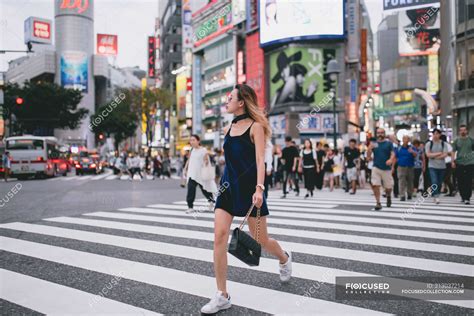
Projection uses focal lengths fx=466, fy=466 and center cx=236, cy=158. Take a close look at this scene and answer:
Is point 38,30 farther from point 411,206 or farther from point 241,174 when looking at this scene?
point 241,174

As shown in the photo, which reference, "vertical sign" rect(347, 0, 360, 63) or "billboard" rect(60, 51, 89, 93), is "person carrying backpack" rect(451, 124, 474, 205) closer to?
"vertical sign" rect(347, 0, 360, 63)

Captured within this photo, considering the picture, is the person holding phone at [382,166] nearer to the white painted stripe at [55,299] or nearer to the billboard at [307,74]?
the white painted stripe at [55,299]

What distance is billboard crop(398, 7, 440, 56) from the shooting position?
4550cm

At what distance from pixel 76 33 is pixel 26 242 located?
101m

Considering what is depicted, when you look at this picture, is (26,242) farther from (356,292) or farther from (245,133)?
(356,292)

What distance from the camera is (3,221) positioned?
28.9ft

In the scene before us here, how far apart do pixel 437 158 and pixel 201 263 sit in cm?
769

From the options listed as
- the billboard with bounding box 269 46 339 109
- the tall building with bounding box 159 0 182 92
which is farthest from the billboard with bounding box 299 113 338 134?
the tall building with bounding box 159 0 182 92

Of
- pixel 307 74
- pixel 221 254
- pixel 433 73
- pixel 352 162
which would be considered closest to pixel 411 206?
pixel 352 162

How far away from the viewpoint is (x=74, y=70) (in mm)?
96500

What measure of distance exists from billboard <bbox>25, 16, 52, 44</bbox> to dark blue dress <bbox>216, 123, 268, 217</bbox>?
10711 cm

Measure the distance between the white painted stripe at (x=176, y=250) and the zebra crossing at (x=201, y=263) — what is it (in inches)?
0.5

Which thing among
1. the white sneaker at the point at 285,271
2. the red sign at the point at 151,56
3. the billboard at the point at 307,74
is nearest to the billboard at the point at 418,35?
the billboard at the point at 307,74

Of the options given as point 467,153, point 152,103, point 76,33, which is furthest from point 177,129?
point 467,153
